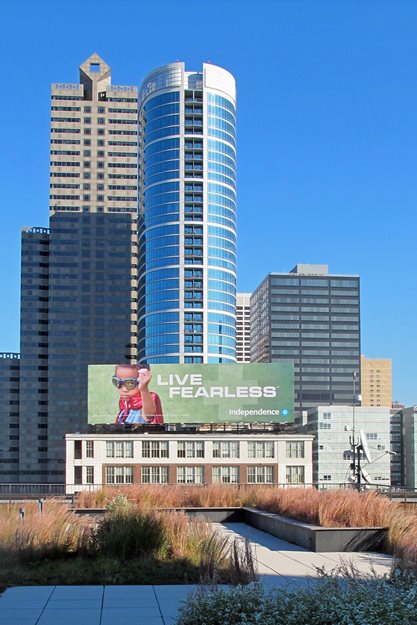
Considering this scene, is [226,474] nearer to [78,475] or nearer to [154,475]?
[154,475]

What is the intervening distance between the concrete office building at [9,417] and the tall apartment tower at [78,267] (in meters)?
2.65

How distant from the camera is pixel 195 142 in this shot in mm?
178000

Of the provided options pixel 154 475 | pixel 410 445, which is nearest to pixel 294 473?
pixel 154 475

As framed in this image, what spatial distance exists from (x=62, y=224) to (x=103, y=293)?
17.5 meters

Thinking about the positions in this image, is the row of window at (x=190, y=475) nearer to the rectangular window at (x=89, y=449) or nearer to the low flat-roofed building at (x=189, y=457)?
the low flat-roofed building at (x=189, y=457)

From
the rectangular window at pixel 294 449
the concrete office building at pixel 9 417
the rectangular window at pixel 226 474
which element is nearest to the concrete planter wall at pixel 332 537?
the rectangular window at pixel 226 474

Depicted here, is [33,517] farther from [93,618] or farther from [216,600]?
[216,600]

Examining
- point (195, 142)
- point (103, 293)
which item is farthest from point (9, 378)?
point (195, 142)

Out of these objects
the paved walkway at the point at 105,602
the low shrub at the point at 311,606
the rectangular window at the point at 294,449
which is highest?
the low shrub at the point at 311,606

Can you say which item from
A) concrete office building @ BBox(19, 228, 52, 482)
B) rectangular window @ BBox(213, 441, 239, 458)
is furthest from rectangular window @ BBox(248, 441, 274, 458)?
concrete office building @ BBox(19, 228, 52, 482)

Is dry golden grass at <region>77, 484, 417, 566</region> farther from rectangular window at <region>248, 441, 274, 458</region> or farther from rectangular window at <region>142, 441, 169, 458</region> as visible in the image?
rectangular window at <region>248, 441, 274, 458</region>

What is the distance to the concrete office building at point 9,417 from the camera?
175m

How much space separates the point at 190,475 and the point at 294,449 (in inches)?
417

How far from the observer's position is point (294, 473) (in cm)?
8369
